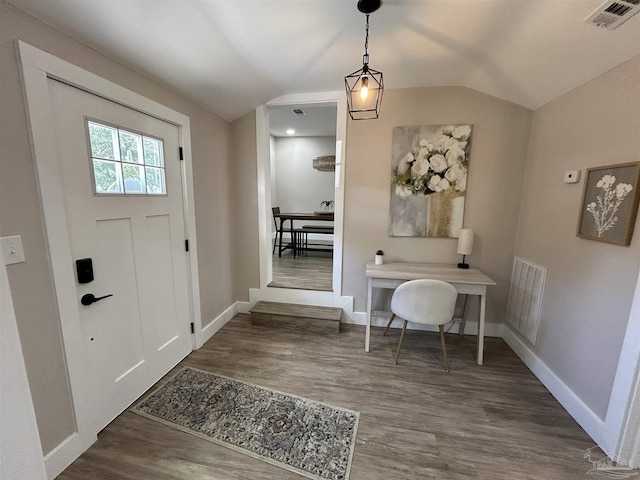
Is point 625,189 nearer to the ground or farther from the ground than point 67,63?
nearer to the ground

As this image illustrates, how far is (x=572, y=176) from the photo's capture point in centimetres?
197

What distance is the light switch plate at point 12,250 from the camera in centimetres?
120

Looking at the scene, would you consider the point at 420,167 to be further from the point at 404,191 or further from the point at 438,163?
the point at 404,191

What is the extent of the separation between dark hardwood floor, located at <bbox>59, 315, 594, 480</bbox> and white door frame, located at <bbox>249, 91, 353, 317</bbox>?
1.90ft

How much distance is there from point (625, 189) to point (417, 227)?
151cm

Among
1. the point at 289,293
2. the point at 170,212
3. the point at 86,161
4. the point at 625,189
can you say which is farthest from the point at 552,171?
the point at 86,161

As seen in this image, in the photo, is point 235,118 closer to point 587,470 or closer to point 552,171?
point 552,171

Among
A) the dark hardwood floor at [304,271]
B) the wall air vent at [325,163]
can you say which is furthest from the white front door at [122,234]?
the wall air vent at [325,163]

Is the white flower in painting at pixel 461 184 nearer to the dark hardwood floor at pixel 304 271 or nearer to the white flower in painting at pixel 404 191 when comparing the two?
the white flower in painting at pixel 404 191

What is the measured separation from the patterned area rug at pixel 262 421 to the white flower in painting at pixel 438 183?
2.20 meters

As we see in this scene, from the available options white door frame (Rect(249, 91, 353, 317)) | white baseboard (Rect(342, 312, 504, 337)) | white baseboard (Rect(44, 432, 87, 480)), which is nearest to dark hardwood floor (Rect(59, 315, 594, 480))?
white baseboard (Rect(44, 432, 87, 480))

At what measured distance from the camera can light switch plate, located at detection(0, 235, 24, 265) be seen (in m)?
1.20

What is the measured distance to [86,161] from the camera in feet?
5.06

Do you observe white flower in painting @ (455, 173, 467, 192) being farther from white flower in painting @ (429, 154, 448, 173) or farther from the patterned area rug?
the patterned area rug
